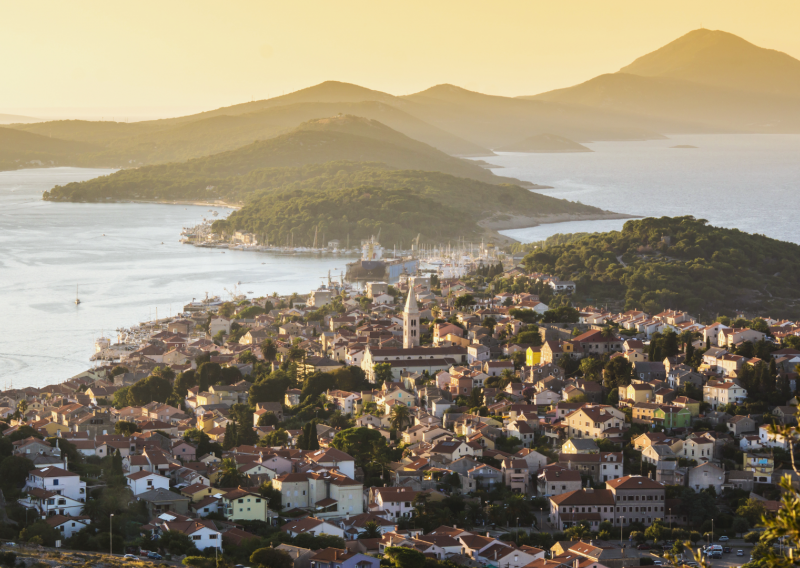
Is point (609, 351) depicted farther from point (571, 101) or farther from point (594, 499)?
point (571, 101)

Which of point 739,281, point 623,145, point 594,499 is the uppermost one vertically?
point 623,145

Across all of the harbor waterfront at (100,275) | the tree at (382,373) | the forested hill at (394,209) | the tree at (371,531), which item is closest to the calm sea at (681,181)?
the forested hill at (394,209)

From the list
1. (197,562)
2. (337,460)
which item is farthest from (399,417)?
(197,562)

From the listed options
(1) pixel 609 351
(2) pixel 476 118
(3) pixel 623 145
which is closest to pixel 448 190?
(1) pixel 609 351

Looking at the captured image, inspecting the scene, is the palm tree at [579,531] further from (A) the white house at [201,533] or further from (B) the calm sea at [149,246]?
(B) the calm sea at [149,246]

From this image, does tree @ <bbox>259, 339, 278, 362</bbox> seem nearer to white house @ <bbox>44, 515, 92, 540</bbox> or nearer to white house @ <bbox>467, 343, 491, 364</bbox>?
white house @ <bbox>467, 343, 491, 364</bbox>

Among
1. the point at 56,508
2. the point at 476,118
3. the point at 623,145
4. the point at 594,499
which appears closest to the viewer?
the point at 56,508

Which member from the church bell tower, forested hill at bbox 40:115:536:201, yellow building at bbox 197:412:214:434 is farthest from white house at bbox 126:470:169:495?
forested hill at bbox 40:115:536:201
